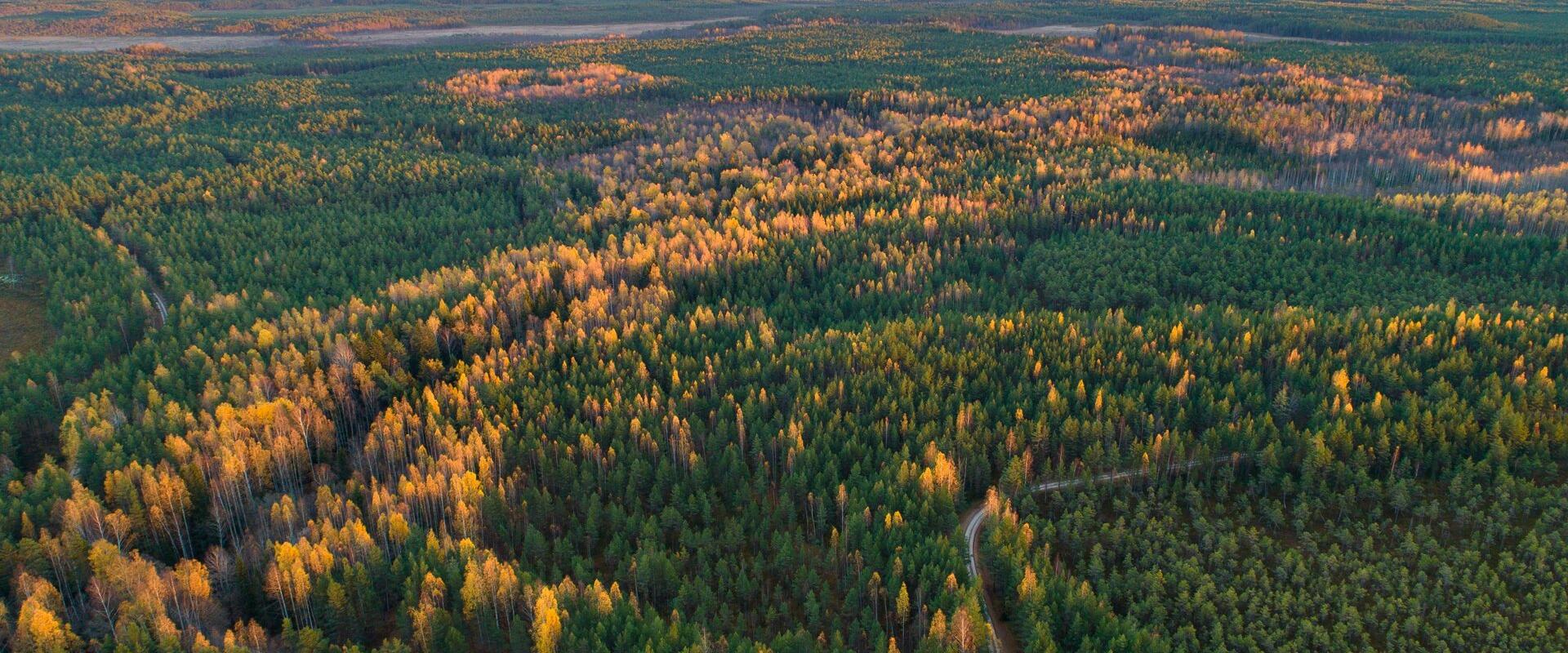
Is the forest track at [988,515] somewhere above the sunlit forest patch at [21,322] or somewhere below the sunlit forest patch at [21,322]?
below

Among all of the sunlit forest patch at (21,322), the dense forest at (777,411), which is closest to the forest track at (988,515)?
the dense forest at (777,411)

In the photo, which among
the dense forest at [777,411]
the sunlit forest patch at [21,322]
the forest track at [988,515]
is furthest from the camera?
the sunlit forest patch at [21,322]

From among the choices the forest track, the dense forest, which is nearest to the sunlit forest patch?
the dense forest

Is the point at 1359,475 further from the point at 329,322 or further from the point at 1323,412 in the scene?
the point at 329,322

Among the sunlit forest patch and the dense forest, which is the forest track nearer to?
the dense forest

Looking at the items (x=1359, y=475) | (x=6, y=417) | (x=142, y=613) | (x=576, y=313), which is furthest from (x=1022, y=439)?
(x=6, y=417)

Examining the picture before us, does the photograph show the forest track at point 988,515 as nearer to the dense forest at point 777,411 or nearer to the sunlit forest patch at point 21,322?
the dense forest at point 777,411

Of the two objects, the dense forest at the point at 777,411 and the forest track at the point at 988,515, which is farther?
the forest track at the point at 988,515

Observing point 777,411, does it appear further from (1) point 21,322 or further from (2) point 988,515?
(1) point 21,322

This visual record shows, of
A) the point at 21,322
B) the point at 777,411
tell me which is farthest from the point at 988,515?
the point at 21,322
